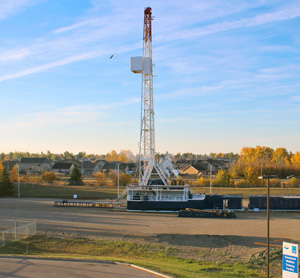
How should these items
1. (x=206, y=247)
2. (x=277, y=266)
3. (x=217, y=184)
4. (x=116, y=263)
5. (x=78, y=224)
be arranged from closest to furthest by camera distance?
(x=116, y=263)
(x=277, y=266)
(x=206, y=247)
(x=78, y=224)
(x=217, y=184)

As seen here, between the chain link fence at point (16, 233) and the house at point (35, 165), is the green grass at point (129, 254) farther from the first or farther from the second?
the house at point (35, 165)

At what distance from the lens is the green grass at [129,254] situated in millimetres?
14406

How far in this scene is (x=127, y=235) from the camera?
2212 cm

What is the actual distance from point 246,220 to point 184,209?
6.89 metres

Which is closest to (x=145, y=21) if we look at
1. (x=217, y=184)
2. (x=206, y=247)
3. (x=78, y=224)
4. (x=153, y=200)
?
(x=153, y=200)

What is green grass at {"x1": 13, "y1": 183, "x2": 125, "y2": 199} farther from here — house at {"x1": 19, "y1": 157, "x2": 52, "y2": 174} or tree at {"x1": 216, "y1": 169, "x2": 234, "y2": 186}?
house at {"x1": 19, "y1": 157, "x2": 52, "y2": 174}

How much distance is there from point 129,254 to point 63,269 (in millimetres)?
5482

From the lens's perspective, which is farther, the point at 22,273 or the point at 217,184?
the point at 217,184

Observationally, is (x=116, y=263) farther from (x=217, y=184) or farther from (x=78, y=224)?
(x=217, y=184)

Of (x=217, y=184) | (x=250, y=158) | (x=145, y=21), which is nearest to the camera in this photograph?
(x=145, y=21)

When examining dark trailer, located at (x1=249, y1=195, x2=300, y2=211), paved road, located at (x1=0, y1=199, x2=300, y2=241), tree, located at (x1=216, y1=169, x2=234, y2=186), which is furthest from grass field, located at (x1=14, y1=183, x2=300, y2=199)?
paved road, located at (x1=0, y1=199, x2=300, y2=241)

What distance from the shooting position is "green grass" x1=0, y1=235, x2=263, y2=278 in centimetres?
1441

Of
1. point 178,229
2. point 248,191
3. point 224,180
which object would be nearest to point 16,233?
point 178,229

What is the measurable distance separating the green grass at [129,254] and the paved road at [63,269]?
3.66ft
